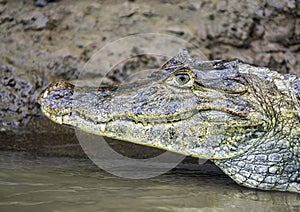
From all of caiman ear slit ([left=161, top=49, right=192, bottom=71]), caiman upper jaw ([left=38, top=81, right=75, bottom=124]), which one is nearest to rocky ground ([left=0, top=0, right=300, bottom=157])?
caiman ear slit ([left=161, top=49, right=192, bottom=71])

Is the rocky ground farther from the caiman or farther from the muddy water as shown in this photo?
the caiman

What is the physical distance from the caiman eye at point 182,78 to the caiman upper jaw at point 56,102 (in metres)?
0.69

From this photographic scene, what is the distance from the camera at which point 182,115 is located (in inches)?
126

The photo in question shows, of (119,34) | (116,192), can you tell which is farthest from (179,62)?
(119,34)

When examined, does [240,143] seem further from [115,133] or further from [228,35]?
[228,35]

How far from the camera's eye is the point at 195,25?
5258 millimetres

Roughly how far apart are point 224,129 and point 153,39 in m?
2.23

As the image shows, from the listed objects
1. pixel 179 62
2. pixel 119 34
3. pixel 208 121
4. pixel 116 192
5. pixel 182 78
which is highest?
pixel 119 34

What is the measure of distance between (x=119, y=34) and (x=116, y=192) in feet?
8.31

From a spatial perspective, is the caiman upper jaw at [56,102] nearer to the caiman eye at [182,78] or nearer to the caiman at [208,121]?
the caiman at [208,121]

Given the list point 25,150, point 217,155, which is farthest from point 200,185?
point 25,150

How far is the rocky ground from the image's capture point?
5.17 metres

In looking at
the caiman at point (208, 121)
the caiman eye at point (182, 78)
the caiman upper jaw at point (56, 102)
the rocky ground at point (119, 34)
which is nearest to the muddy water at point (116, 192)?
the caiman at point (208, 121)

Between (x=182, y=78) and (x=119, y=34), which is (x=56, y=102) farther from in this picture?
(x=119, y=34)
